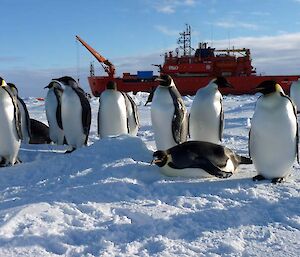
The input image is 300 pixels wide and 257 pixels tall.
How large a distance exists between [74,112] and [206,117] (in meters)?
2.20

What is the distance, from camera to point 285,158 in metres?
4.89

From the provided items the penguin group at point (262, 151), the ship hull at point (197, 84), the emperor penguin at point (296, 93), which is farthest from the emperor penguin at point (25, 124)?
the ship hull at point (197, 84)

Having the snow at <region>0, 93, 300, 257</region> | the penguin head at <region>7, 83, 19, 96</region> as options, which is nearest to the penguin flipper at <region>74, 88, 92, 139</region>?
the penguin head at <region>7, 83, 19, 96</region>

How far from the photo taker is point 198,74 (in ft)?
97.8

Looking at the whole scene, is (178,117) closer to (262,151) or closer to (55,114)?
(262,151)

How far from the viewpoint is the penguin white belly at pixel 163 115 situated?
6332mm

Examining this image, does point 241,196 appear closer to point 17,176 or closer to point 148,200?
point 148,200

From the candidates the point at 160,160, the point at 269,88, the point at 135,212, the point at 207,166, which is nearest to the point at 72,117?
the point at 160,160

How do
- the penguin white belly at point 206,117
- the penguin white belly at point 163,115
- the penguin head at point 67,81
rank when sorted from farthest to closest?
the penguin head at point 67,81 → the penguin white belly at point 206,117 → the penguin white belly at point 163,115

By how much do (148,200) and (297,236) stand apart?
1295mm

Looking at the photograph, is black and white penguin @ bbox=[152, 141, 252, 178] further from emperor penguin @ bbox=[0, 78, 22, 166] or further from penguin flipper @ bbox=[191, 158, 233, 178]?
emperor penguin @ bbox=[0, 78, 22, 166]

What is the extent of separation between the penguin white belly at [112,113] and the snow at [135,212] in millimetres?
2354

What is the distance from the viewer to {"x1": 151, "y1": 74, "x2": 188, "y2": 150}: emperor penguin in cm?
634

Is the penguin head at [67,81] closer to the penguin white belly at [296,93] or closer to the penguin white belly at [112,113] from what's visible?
the penguin white belly at [112,113]
